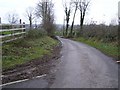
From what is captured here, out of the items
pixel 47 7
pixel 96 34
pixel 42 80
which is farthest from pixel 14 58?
pixel 47 7

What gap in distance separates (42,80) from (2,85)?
5.45 feet

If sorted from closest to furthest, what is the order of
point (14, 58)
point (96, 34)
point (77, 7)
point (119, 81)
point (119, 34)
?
point (119, 81)
point (14, 58)
point (119, 34)
point (96, 34)
point (77, 7)

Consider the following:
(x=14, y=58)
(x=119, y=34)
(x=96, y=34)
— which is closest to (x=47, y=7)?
(x=96, y=34)

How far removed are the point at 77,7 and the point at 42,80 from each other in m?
58.7

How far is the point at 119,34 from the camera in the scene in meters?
27.4

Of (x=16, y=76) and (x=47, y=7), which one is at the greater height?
(x=47, y=7)

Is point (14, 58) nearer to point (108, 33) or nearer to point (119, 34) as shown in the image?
point (119, 34)

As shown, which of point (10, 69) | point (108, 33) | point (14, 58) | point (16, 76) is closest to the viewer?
point (16, 76)

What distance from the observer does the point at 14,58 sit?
14.5m

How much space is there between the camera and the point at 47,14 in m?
48.1

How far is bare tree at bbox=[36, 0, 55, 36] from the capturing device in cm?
4269

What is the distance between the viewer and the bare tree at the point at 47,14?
42688 millimetres

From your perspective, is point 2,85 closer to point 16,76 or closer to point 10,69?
point 16,76

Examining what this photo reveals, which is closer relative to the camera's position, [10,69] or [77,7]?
[10,69]
